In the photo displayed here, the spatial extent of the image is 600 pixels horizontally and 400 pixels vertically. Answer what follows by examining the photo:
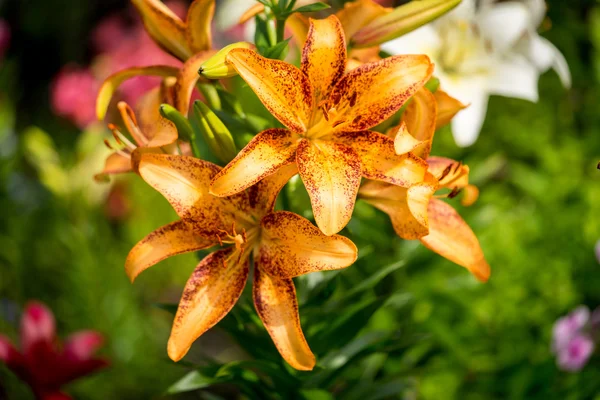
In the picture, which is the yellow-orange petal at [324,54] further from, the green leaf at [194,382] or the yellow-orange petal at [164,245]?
the green leaf at [194,382]

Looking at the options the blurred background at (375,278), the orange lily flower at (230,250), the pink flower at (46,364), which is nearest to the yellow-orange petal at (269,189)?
the orange lily flower at (230,250)

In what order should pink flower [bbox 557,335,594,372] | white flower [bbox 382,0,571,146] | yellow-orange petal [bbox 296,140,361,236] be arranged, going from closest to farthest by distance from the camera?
yellow-orange petal [bbox 296,140,361,236] < white flower [bbox 382,0,571,146] < pink flower [bbox 557,335,594,372]

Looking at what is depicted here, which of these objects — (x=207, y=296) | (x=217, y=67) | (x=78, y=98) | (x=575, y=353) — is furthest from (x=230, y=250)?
(x=78, y=98)

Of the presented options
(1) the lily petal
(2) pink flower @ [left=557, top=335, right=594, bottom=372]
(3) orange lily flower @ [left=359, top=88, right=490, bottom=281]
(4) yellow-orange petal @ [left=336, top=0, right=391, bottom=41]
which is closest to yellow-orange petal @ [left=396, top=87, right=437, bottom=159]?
(3) orange lily flower @ [left=359, top=88, right=490, bottom=281]

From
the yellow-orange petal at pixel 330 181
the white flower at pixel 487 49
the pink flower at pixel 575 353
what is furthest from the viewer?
the pink flower at pixel 575 353

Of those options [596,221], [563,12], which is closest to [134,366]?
[596,221]

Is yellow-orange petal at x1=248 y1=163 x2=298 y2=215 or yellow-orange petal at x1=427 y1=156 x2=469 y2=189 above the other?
yellow-orange petal at x1=248 y1=163 x2=298 y2=215

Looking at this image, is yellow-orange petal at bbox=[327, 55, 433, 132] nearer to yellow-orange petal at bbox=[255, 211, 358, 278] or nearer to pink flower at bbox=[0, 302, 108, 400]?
yellow-orange petal at bbox=[255, 211, 358, 278]
